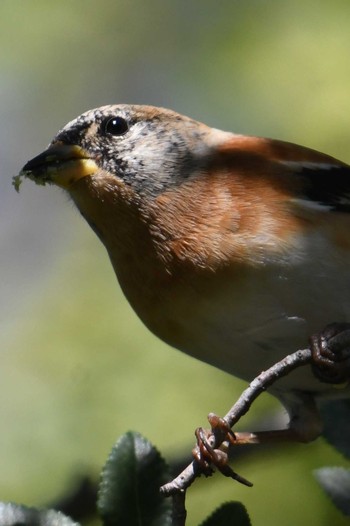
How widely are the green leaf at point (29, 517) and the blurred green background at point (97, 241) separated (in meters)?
1.74

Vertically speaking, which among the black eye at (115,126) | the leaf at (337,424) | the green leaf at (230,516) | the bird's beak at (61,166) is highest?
the black eye at (115,126)

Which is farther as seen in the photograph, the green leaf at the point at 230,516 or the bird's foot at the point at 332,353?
the bird's foot at the point at 332,353

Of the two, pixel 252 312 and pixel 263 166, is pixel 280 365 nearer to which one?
pixel 252 312

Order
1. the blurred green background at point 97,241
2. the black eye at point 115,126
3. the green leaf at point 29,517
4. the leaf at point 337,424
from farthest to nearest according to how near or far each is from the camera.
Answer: the blurred green background at point 97,241 < the black eye at point 115,126 < the leaf at point 337,424 < the green leaf at point 29,517

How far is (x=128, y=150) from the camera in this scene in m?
3.91

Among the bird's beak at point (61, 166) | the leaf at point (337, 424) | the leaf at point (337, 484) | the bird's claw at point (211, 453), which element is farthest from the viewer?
the bird's beak at point (61, 166)

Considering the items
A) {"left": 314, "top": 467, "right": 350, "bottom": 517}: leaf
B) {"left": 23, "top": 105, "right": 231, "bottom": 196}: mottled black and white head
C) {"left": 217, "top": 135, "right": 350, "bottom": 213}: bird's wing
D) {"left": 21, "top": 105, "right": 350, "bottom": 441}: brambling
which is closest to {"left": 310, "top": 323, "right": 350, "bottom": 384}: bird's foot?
{"left": 21, "top": 105, "right": 350, "bottom": 441}: brambling

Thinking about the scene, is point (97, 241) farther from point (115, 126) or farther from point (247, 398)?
point (247, 398)

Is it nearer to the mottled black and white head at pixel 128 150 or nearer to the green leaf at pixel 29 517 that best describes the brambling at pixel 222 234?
the mottled black and white head at pixel 128 150

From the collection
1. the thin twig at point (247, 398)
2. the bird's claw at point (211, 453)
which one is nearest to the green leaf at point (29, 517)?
the thin twig at point (247, 398)

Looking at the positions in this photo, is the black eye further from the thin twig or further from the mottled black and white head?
the thin twig

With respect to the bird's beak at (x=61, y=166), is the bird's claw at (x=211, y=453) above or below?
below

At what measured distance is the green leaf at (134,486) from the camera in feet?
8.34

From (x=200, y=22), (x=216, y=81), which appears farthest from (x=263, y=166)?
(x=200, y=22)
